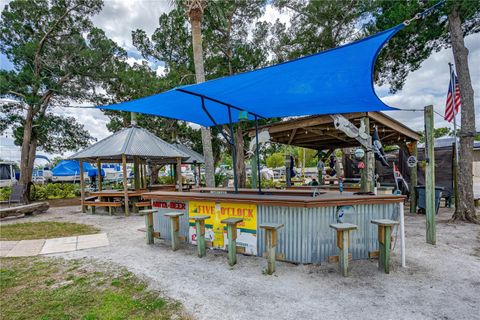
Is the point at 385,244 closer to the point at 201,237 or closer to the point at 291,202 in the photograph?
the point at 291,202

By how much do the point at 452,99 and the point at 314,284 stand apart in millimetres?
6071

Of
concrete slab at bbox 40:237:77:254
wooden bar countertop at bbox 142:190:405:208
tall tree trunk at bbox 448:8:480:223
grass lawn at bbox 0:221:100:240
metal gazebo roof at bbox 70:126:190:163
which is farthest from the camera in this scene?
metal gazebo roof at bbox 70:126:190:163

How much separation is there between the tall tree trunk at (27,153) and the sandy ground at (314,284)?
10.1 meters

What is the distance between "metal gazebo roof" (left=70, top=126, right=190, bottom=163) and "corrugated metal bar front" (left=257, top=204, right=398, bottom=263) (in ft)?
22.3

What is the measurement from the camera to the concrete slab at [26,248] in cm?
464

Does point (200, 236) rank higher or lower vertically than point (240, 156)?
lower

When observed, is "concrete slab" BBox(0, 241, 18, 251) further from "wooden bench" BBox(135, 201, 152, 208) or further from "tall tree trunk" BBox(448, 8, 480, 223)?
"tall tree trunk" BBox(448, 8, 480, 223)

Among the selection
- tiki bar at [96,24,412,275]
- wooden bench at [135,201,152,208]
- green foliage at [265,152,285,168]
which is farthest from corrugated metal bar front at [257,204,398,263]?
green foliage at [265,152,285,168]

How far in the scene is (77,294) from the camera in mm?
2986

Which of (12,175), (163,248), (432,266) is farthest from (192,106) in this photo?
(12,175)

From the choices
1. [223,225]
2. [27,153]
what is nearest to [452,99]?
[223,225]

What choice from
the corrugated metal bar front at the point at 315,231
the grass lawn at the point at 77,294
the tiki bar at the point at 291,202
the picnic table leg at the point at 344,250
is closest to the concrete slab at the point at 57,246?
the grass lawn at the point at 77,294

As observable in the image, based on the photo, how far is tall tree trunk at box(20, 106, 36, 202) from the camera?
1179cm

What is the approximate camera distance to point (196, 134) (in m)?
17.2
